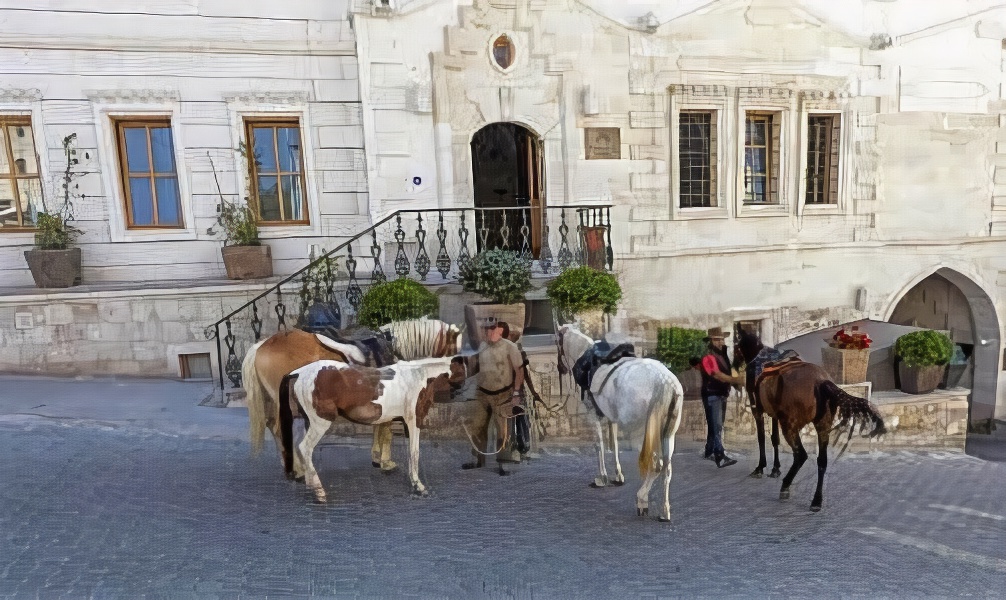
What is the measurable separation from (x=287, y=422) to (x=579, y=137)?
522 cm

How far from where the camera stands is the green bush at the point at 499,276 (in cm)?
558

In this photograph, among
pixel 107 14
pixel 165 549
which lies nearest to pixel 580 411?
pixel 165 549

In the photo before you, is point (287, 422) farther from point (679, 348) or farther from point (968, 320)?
point (968, 320)

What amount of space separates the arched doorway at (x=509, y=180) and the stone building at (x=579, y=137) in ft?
0.15

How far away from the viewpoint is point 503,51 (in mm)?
6848

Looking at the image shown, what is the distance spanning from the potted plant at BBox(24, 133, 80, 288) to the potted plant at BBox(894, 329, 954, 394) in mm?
10686

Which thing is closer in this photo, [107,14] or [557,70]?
[107,14]

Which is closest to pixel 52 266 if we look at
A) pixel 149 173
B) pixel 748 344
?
pixel 149 173

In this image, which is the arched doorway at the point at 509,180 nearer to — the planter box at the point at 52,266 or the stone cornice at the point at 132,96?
the stone cornice at the point at 132,96

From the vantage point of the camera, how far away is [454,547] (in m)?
3.53

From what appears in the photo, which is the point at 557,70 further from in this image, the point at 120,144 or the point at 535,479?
the point at 120,144

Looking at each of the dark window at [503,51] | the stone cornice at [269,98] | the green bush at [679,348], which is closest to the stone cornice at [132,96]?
the stone cornice at [269,98]

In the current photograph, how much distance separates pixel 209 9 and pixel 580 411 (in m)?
6.79

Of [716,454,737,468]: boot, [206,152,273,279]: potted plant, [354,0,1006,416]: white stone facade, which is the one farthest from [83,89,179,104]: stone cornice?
[716,454,737,468]: boot
